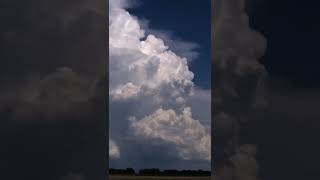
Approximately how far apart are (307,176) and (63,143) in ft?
9.48

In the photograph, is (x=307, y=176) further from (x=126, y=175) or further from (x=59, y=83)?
(x=126, y=175)

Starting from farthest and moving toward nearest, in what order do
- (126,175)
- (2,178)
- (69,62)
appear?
(126,175)
(69,62)
(2,178)

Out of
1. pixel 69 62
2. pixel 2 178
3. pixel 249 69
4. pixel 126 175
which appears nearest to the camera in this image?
pixel 2 178

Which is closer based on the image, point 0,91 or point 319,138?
point 0,91

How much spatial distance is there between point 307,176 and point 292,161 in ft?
0.81

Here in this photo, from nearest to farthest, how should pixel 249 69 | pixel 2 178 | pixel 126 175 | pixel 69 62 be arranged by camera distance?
pixel 2 178
pixel 69 62
pixel 249 69
pixel 126 175

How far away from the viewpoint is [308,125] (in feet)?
21.6

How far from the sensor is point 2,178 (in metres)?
6.00

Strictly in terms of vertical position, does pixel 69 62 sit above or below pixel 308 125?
above

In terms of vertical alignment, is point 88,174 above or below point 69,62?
below

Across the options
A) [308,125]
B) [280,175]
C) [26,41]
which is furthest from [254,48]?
[26,41]

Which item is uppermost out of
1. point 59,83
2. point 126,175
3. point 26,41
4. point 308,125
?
point 26,41

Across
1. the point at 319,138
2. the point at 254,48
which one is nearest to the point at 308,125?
the point at 319,138

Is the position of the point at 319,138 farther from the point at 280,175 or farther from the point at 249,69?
the point at 249,69
